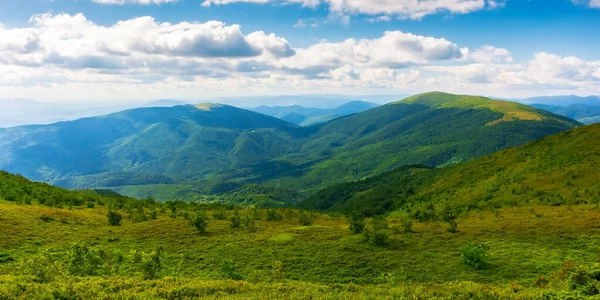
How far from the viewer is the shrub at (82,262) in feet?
71.9

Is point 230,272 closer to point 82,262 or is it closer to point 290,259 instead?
point 290,259

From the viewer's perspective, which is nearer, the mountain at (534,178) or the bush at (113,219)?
the bush at (113,219)

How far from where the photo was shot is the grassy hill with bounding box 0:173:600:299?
1830 cm

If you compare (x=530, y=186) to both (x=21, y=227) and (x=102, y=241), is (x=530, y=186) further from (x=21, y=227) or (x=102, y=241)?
(x=21, y=227)

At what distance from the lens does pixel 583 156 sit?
64.3 m

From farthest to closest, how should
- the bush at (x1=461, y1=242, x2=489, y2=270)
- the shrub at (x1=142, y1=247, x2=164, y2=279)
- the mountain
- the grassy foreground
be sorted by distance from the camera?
the mountain
the bush at (x1=461, y1=242, x2=489, y2=270)
the shrub at (x1=142, y1=247, x2=164, y2=279)
the grassy foreground

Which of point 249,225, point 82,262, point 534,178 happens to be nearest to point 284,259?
point 249,225

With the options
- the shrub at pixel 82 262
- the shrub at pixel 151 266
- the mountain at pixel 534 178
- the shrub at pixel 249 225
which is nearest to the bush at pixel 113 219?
the shrub at pixel 249 225

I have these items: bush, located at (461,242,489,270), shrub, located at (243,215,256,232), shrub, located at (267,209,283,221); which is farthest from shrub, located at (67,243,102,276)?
bush, located at (461,242,489,270)

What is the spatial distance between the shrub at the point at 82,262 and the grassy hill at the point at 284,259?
0.10 metres

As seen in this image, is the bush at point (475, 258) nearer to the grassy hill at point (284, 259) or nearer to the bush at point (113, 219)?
the grassy hill at point (284, 259)

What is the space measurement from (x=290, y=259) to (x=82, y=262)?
53.2 feet

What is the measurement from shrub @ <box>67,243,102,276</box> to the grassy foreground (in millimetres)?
478

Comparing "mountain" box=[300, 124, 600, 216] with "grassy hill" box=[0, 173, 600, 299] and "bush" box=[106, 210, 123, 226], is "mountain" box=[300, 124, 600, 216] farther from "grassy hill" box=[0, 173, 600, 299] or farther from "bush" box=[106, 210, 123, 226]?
"bush" box=[106, 210, 123, 226]
